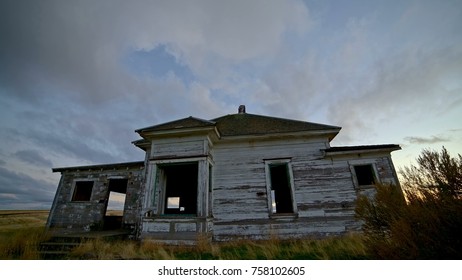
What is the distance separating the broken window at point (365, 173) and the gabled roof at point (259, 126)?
5.41 ft

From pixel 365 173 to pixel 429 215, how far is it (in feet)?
20.1

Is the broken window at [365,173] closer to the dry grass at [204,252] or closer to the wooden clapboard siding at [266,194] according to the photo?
the wooden clapboard siding at [266,194]

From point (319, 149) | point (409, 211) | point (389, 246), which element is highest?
point (319, 149)

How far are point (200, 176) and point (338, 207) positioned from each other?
4.78 m

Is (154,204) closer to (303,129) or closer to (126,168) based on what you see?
(126,168)

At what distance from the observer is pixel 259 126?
8.59 meters

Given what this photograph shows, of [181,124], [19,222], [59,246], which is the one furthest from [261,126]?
[19,222]

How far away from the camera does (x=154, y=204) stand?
6566mm

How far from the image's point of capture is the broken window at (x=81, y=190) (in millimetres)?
10531

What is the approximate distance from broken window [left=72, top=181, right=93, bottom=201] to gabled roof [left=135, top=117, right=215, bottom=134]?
21.9ft

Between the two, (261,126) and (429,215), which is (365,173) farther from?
(429,215)
